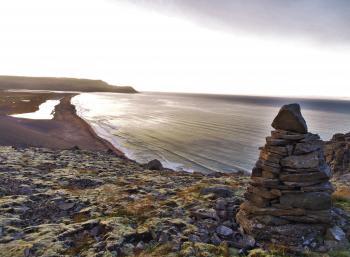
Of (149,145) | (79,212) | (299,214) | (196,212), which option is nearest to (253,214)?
(299,214)

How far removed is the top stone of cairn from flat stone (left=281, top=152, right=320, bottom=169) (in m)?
1.23

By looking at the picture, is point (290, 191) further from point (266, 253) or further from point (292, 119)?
point (292, 119)

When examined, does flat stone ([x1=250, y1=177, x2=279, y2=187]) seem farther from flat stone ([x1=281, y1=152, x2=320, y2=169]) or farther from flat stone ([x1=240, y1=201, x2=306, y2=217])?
flat stone ([x1=240, y1=201, x2=306, y2=217])

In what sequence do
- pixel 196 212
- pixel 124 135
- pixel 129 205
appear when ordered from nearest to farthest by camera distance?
pixel 196 212 → pixel 129 205 → pixel 124 135

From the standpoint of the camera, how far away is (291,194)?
1443 cm

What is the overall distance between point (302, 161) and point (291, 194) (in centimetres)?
167

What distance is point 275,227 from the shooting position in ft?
46.0

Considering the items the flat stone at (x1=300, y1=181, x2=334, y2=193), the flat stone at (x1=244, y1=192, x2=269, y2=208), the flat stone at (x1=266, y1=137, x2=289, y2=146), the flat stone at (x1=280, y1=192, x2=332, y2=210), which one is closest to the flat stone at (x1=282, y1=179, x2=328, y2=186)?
the flat stone at (x1=300, y1=181, x2=334, y2=193)

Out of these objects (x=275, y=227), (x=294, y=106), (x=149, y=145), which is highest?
(x=294, y=106)

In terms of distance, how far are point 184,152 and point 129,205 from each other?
3415cm

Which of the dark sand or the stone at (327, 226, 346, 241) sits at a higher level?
the stone at (327, 226, 346, 241)

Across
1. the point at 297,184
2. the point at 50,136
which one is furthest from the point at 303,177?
the point at 50,136

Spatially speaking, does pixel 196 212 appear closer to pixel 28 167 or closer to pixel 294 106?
pixel 294 106

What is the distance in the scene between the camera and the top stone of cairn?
14609mm
